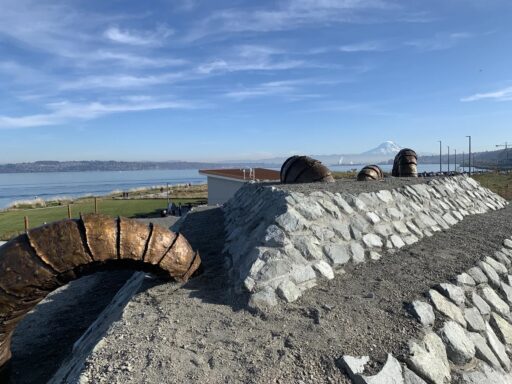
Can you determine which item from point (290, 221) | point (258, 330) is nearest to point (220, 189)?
point (290, 221)

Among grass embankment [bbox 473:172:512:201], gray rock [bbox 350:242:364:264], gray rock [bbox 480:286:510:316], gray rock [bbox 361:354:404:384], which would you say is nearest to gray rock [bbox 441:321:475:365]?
gray rock [bbox 361:354:404:384]

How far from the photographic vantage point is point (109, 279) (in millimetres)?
11703

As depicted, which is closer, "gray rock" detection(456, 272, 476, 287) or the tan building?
"gray rock" detection(456, 272, 476, 287)

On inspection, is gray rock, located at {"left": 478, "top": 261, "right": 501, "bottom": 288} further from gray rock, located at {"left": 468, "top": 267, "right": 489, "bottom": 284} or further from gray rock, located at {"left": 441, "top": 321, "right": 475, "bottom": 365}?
gray rock, located at {"left": 441, "top": 321, "right": 475, "bottom": 365}

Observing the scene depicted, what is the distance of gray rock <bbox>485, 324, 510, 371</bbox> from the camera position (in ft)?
17.3

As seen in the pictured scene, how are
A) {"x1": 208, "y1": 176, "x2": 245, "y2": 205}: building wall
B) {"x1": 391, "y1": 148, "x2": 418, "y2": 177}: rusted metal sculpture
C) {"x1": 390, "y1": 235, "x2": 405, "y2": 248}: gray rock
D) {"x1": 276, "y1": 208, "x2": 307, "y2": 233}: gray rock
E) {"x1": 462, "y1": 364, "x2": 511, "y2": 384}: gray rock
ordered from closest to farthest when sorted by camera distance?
{"x1": 462, "y1": 364, "x2": 511, "y2": 384}: gray rock, {"x1": 276, "y1": 208, "x2": 307, "y2": 233}: gray rock, {"x1": 390, "y1": 235, "x2": 405, "y2": 248}: gray rock, {"x1": 391, "y1": 148, "x2": 418, "y2": 177}: rusted metal sculpture, {"x1": 208, "y1": 176, "x2": 245, "y2": 205}: building wall

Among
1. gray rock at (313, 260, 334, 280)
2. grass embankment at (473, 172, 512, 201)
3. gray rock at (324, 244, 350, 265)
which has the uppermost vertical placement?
gray rock at (324, 244, 350, 265)

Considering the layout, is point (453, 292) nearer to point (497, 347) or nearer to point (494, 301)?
point (497, 347)

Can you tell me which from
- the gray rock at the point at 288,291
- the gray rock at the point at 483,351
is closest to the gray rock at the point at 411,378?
the gray rock at the point at 483,351

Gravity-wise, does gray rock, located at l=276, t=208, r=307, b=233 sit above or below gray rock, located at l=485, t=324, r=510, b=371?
above

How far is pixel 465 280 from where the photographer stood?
252 inches

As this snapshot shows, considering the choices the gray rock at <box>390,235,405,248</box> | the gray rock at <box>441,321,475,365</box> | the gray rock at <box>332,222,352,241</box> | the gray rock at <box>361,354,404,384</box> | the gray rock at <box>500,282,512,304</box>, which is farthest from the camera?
the gray rock at <box>390,235,405,248</box>

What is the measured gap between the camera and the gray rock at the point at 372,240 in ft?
23.9

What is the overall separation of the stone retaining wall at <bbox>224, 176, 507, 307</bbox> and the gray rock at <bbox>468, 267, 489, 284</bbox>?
49.9 inches
